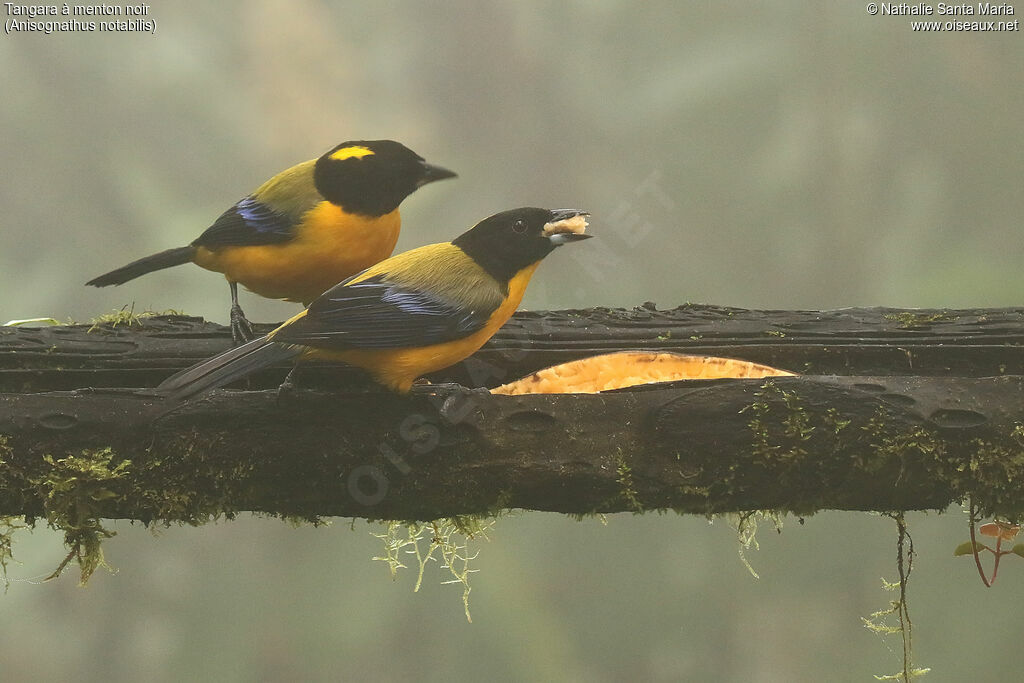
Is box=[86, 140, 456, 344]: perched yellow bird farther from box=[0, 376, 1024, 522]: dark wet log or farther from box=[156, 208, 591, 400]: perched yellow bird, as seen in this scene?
box=[0, 376, 1024, 522]: dark wet log

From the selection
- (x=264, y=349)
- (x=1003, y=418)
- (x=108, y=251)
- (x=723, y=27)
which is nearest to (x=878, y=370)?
(x=1003, y=418)

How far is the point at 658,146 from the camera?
362cm

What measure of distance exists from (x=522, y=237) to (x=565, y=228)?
115 millimetres

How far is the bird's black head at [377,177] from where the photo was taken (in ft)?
7.79

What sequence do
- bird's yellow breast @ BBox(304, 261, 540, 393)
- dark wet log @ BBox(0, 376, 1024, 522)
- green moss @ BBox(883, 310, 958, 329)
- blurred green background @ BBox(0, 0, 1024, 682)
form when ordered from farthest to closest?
blurred green background @ BBox(0, 0, 1024, 682)
green moss @ BBox(883, 310, 958, 329)
bird's yellow breast @ BBox(304, 261, 540, 393)
dark wet log @ BBox(0, 376, 1024, 522)

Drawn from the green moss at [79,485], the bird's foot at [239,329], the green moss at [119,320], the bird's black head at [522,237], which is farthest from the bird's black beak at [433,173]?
the green moss at [79,485]

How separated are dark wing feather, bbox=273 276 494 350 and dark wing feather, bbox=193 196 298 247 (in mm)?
448

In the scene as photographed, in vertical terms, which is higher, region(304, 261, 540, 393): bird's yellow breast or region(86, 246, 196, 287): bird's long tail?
region(86, 246, 196, 287): bird's long tail

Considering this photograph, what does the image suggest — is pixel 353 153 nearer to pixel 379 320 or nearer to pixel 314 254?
pixel 314 254

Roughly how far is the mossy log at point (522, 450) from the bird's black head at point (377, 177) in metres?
0.62

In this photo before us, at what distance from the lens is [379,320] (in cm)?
199

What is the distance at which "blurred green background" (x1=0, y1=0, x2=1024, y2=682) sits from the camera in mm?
3635

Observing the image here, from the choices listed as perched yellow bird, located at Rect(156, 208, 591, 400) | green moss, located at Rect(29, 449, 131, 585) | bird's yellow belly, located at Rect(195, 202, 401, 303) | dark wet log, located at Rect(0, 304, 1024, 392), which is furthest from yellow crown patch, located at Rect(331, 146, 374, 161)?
green moss, located at Rect(29, 449, 131, 585)

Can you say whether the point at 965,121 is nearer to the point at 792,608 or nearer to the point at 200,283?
the point at 792,608
